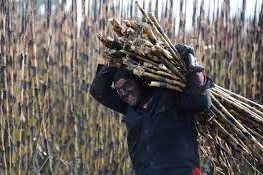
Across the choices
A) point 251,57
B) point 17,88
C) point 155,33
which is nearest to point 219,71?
point 251,57

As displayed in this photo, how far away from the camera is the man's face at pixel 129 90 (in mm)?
2748

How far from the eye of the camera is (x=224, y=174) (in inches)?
124

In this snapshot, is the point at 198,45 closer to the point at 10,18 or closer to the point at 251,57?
the point at 251,57

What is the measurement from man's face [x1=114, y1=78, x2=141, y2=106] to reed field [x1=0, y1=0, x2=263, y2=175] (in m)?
1.52

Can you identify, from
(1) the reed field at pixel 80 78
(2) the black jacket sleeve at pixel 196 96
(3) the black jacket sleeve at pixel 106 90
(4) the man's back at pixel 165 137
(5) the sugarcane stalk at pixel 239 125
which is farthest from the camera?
(1) the reed field at pixel 80 78

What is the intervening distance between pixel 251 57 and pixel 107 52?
220cm

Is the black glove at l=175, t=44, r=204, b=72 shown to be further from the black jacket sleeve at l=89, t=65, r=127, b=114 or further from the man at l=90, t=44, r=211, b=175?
the black jacket sleeve at l=89, t=65, r=127, b=114

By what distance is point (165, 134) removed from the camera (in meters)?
2.70

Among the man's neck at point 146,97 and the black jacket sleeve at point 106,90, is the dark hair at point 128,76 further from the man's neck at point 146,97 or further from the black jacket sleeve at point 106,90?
the black jacket sleeve at point 106,90

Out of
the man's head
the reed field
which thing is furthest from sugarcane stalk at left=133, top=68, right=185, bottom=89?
the reed field

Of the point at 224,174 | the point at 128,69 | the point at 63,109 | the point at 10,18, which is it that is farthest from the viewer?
the point at 63,109

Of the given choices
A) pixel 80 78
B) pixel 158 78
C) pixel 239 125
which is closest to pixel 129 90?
pixel 158 78

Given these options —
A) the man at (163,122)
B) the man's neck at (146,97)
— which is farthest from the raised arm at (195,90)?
the man's neck at (146,97)

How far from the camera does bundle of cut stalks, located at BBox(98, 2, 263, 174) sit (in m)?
2.68
